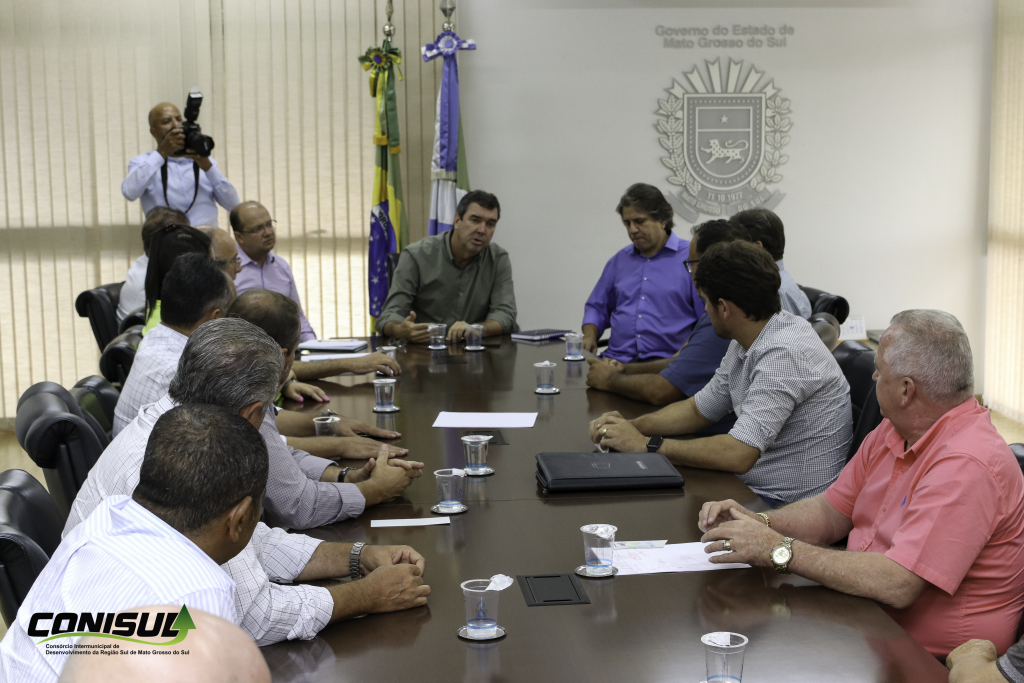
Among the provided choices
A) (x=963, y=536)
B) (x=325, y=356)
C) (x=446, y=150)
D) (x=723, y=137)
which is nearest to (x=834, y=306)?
(x=723, y=137)

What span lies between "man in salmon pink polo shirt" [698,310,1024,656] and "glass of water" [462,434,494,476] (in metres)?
0.64

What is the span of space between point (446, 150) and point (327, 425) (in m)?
3.51

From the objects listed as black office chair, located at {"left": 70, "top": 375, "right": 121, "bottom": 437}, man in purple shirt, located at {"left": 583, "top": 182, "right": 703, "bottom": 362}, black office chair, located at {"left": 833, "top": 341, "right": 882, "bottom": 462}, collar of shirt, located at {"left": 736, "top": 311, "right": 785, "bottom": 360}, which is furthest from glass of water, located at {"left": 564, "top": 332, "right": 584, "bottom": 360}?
black office chair, located at {"left": 70, "top": 375, "right": 121, "bottom": 437}

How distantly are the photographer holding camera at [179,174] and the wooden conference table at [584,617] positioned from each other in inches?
153

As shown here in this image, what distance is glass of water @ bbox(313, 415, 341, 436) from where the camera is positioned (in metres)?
2.70

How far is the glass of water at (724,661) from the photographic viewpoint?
49.0 inches

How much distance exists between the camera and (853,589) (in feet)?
5.30

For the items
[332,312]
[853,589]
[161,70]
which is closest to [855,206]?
[332,312]

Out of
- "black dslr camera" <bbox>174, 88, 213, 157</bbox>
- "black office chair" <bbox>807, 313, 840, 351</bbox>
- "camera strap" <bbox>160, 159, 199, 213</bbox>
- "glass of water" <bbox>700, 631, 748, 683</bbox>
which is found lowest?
"glass of water" <bbox>700, 631, 748, 683</bbox>

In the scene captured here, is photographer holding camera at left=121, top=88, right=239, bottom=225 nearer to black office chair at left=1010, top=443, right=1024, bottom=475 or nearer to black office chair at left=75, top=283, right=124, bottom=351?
black office chair at left=75, top=283, right=124, bottom=351

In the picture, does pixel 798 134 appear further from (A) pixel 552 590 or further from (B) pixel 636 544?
(A) pixel 552 590

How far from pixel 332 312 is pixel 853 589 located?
5.21 metres

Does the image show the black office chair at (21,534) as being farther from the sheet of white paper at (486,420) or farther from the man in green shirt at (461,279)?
the man in green shirt at (461,279)

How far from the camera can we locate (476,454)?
2.33 m
